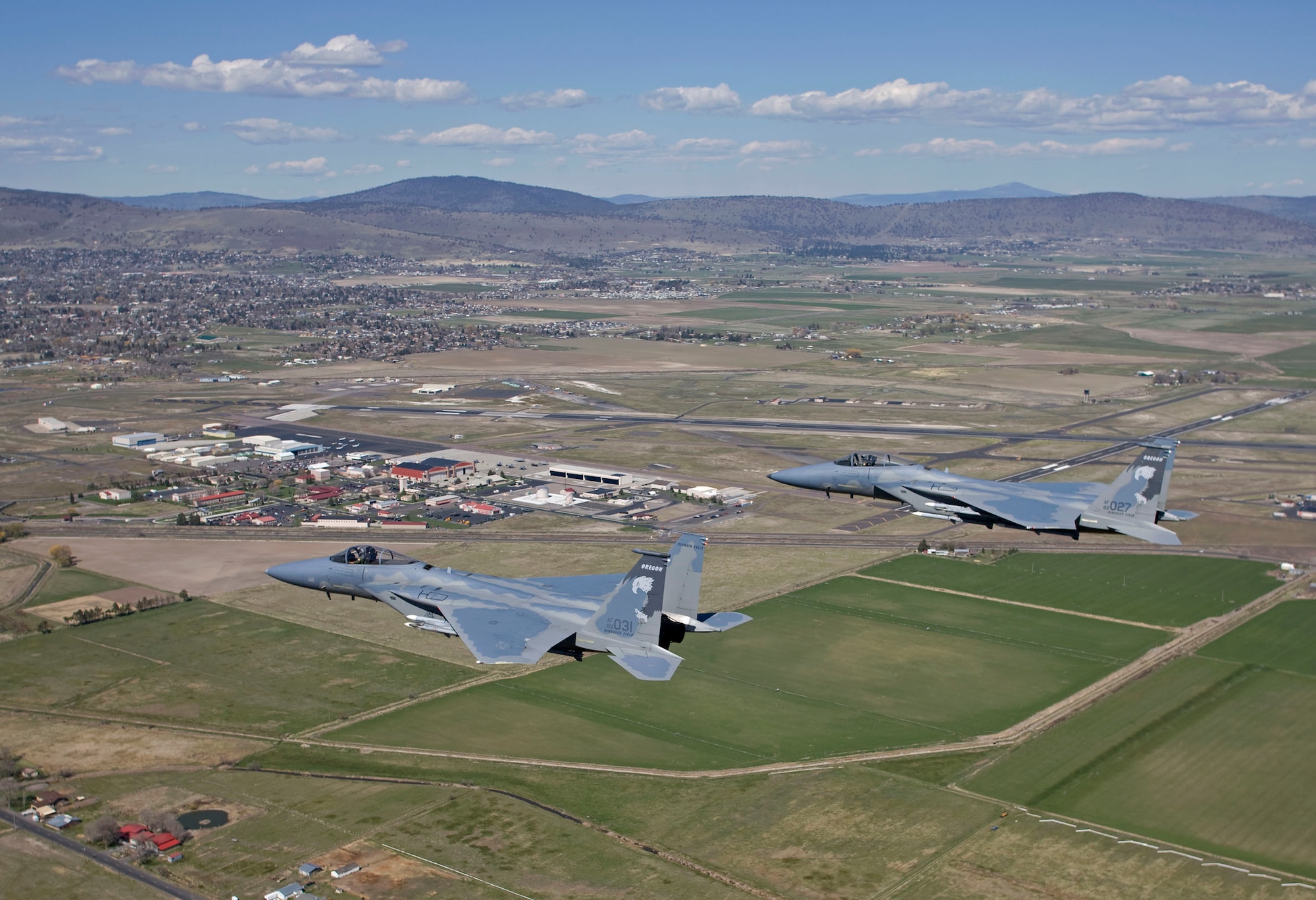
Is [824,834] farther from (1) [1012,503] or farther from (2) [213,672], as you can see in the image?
(2) [213,672]

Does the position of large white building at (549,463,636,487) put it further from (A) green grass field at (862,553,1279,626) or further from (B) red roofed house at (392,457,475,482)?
(A) green grass field at (862,553,1279,626)

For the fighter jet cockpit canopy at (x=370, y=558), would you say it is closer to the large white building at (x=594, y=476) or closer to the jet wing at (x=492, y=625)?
the jet wing at (x=492, y=625)

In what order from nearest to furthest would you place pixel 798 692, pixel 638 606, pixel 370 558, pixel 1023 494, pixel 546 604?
pixel 638 606, pixel 546 604, pixel 370 558, pixel 1023 494, pixel 798 692

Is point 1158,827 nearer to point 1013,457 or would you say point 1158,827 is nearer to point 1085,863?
point 1085,863

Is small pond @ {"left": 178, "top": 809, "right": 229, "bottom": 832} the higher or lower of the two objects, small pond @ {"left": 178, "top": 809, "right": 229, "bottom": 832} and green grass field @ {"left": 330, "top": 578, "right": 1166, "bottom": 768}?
the lower

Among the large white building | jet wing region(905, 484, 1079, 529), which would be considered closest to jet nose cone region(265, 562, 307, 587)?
jet wing region(905, 484, 1079, 529)

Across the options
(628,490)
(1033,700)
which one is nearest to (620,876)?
(1033,700)

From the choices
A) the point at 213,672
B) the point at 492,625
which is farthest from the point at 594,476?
the point at 492,625
